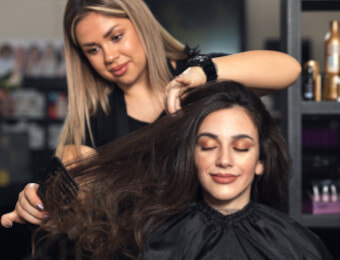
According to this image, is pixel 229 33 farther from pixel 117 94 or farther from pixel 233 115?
pixel 233 115

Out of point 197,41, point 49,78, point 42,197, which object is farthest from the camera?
point 49,78

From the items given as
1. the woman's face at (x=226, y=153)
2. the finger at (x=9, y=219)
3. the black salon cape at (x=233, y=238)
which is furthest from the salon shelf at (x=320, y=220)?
the finger at (x=9, y=219)

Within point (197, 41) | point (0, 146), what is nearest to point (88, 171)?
point (0, 146)

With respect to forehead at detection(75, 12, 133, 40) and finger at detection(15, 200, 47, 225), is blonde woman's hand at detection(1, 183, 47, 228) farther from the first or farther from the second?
forehead at detection(75, 12, 133, 40)

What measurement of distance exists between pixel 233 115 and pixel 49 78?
2931 millimetres

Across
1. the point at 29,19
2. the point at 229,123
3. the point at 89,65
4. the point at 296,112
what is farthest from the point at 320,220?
the point at 29,19

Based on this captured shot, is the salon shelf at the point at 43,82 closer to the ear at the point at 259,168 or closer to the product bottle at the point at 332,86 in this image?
the product bottle at the point at 332,86

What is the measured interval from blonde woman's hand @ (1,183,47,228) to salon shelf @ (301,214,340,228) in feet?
2.60

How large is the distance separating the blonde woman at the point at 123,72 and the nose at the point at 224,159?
15 centimetres

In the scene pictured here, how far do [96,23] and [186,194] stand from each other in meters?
0.50

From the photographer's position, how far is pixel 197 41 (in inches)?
129

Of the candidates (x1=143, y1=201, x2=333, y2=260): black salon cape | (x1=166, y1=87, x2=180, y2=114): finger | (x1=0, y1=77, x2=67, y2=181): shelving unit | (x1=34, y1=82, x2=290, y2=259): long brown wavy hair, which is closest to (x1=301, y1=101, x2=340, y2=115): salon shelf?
(x1=34, y1=82, x2=290, y2=259): long brown wavy hair

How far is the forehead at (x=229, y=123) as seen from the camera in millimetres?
940

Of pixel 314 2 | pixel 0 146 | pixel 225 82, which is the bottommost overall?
pixel 0 146
